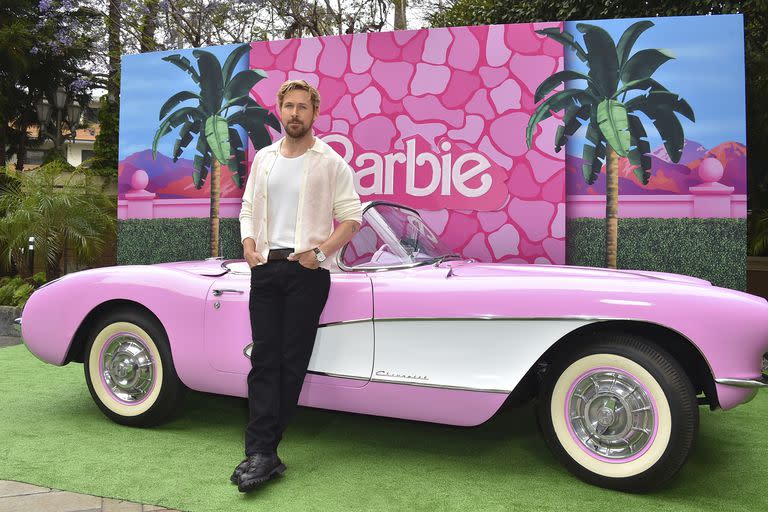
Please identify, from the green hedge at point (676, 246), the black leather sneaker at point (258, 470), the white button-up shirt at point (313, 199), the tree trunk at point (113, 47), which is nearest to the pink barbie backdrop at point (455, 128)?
the green hedge at point (676, 246)

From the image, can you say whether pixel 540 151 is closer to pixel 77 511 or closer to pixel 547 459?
pixel 547 459

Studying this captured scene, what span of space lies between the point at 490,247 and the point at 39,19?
12.5 meters

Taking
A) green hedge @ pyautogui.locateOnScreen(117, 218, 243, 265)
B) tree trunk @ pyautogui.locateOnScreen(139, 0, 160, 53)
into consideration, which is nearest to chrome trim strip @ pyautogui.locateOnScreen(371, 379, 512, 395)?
green hedge @ pyautogui.locateOnScreen(117, 218, 243, 265)

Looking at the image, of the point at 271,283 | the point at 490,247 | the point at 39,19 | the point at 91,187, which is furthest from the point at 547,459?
the point at 39,19

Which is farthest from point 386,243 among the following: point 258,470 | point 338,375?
point 258,470

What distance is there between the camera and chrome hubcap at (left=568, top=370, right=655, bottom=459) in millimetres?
2680

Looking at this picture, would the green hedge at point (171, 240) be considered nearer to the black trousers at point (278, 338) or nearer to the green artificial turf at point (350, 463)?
the green artificial turf at point (350, 463)

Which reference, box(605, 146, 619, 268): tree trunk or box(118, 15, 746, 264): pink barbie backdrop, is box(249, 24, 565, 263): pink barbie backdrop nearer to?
box(118, 15, 746, 264): pink barbie backdrop

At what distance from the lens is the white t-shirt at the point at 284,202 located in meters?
2.90

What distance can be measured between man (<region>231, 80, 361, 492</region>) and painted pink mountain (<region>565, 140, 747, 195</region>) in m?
3.57

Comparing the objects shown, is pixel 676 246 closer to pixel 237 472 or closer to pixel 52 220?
pixel 237 472

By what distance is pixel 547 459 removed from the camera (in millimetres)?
3146

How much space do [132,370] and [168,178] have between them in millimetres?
4018

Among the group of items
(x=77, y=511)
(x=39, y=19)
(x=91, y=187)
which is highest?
(x=39, y=19)
